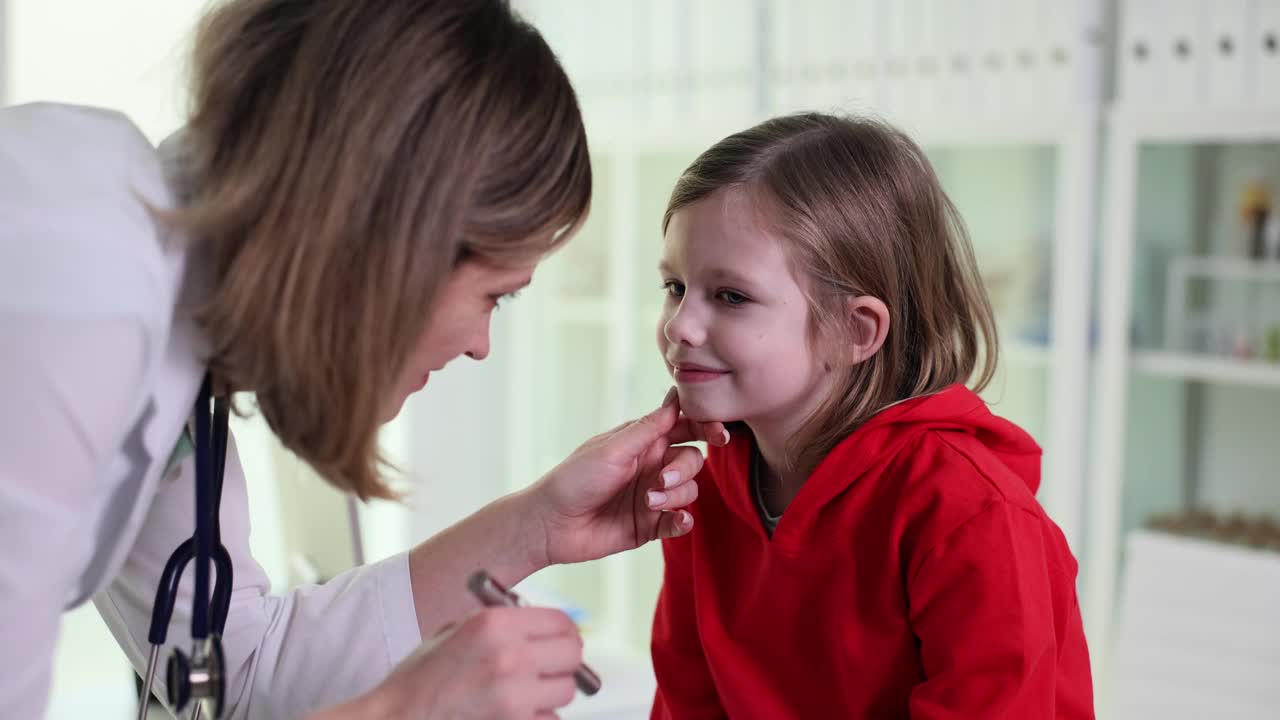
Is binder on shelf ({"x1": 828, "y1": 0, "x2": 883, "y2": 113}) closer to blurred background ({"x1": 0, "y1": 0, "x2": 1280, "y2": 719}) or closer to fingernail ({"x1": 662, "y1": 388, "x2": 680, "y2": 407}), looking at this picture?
blurred background ({"x1": 0, "y1": 0, "x2": 1280, "y2": 719})

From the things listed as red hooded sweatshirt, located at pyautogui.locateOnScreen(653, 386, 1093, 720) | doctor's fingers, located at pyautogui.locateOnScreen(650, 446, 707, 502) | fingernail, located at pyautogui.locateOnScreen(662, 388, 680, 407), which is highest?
fingernail, located at pyautogui.locateOnScreen(662, 388, 680, 407)

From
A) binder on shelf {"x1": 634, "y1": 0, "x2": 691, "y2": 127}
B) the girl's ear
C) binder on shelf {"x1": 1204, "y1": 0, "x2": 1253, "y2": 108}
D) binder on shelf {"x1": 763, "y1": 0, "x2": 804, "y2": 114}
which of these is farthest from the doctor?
binder on shelf {"x1": 634, "y1": 0, "x2": 691, "y2": 127}

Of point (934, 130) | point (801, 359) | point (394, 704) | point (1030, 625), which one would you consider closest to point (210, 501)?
point (394, 704)

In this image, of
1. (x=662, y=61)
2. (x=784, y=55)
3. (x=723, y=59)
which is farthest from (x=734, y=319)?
(x=662, y=61)

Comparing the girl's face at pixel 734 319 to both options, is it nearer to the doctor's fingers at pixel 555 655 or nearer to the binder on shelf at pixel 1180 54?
the doctor's fingers at pixel 555 655

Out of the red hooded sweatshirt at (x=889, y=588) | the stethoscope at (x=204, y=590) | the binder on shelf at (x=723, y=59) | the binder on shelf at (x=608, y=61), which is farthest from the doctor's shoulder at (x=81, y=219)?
the binder on shelf at (x=608, y=61)

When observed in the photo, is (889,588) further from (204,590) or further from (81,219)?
(81,219)

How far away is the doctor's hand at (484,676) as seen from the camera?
34.0 inches

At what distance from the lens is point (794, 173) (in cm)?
122

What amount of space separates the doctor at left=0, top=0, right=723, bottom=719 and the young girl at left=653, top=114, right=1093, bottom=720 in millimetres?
332

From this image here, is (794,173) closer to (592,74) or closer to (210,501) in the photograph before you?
(210,501)

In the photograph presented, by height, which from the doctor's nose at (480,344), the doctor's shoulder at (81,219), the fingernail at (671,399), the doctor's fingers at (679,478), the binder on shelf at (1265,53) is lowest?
the doctor's fingers at (679,478)

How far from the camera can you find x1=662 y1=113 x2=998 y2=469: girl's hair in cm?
121

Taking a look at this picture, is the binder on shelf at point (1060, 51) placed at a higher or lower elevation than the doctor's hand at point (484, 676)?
higher
